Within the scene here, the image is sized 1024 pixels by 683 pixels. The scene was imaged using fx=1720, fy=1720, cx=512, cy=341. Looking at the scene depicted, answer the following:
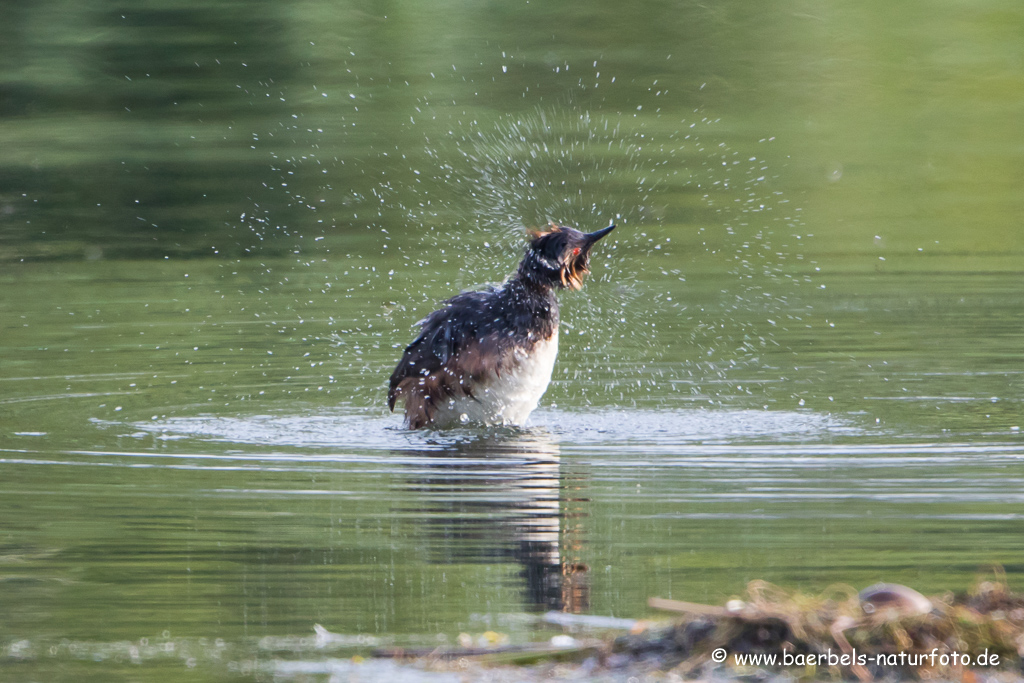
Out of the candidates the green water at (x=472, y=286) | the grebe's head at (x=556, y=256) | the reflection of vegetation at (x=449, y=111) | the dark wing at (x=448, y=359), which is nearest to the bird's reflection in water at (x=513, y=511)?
the green water at (x=472, y=286)

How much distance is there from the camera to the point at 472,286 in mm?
12773

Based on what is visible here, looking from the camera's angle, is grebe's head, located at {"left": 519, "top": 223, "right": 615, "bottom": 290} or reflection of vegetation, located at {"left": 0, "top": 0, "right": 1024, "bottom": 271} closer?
grebe's head, located at {"left": 519, "top": 223, "right": 615, "bottom": 290}

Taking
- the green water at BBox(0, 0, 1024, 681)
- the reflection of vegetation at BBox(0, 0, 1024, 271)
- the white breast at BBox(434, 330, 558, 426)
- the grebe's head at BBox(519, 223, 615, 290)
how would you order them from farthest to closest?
the reflection of vegetation at BBox(0, 0, 1024, 271) → the grebe's head at BBox(519, 223, 615, 290) → the white breast at BBox(434, 330, 558, 426) → the green water at BBox(0, 0, 1024, 681)

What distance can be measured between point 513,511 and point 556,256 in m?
2.76

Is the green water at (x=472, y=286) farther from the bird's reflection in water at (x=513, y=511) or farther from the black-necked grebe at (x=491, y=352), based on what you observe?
the black-necked grebe at (x=491, y=352)

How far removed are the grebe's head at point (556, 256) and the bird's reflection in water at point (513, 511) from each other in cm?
100

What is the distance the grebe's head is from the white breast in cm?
40

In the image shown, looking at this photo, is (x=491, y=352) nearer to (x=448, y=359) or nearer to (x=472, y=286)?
(x=448, y=359)

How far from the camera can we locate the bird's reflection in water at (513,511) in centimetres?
582

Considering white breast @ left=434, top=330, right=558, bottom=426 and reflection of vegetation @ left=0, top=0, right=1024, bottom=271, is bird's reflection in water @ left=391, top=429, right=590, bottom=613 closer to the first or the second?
white breast @ left=434, top=330, right=558, bottom=426

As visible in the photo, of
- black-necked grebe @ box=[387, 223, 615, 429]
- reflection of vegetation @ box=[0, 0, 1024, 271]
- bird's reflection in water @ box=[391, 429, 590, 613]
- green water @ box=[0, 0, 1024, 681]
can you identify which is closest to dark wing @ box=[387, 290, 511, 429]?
black-necked grebe @ box=[387, 223, 615, 429]

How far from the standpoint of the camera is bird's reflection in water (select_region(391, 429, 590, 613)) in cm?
582

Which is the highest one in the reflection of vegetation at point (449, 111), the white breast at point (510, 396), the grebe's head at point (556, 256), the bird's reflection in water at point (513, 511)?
the reflection of vegetation at point (449, 111)

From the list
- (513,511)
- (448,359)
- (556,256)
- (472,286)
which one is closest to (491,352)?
(448,359)
